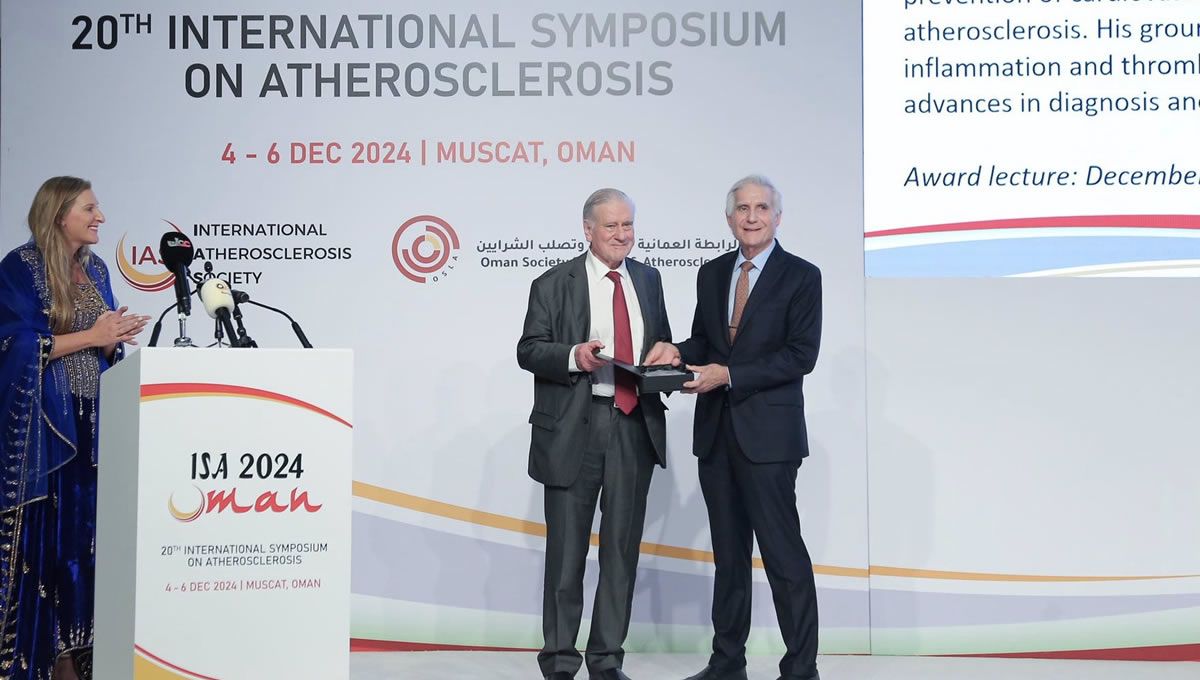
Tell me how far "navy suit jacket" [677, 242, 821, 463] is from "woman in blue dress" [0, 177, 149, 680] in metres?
1.96

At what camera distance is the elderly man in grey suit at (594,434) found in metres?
4.01

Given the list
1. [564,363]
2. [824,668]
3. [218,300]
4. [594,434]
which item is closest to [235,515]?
[218,300]

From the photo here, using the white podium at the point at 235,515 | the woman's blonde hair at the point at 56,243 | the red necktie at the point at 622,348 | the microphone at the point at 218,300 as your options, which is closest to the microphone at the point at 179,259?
the microphone at the point at 218,300

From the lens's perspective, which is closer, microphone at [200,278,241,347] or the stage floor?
microphone at [200,278,241,347]

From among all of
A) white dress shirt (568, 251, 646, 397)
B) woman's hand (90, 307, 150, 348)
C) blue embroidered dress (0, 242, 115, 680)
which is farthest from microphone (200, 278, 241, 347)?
white dress shirt (568, 251, 646, 397)

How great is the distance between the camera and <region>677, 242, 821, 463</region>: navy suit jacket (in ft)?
13.0

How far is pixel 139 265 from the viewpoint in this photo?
510 centimetres

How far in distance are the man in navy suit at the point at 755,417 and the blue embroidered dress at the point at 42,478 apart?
1920 mm

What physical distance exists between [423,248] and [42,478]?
1.84 meters

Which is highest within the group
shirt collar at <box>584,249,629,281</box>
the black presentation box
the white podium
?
shirt collar at <box>584,249,629,281</box>

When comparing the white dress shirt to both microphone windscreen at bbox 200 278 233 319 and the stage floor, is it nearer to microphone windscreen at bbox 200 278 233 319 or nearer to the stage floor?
the stage floor

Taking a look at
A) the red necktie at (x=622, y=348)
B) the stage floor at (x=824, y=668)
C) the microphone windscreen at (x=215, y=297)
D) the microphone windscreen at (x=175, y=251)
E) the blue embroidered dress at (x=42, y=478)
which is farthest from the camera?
the stage floor at (x=824, y=668)

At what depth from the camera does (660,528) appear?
504 centimetres

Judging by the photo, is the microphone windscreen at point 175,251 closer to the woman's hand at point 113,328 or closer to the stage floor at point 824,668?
the woman's hand at point 113,328
